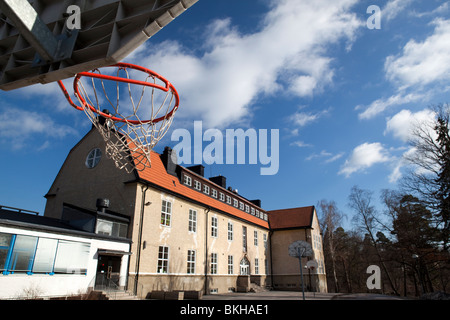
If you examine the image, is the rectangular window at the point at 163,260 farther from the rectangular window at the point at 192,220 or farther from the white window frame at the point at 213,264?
the white window frame at the point at 213,264

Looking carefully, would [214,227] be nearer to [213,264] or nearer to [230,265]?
[213,264]

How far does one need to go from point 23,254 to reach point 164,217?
9002 millimetres

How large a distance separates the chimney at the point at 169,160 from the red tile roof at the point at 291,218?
21.3 metres

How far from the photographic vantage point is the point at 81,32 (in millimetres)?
5840

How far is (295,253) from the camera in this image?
2334 centimetres

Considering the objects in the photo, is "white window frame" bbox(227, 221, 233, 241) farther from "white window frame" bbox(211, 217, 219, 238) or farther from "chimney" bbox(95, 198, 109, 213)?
"chimney" bbox(95, 198, 109, 213)

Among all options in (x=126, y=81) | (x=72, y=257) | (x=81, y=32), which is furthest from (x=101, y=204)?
(x=81, y=32)

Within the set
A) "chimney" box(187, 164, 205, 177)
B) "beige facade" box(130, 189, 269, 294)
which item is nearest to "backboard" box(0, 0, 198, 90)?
"beige facade" box(130, 189, 269, 294)

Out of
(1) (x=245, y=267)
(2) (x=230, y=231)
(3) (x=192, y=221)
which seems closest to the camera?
(3) (x=192, y=221)

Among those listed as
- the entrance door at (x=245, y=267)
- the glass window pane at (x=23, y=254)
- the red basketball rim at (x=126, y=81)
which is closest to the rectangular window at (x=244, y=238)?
the entrance door at (x=245, y=267)

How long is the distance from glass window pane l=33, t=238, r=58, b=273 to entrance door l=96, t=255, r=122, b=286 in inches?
113

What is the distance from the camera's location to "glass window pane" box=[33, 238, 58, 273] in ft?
43.2

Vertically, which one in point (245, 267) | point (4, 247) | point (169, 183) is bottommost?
point (245, 267)
